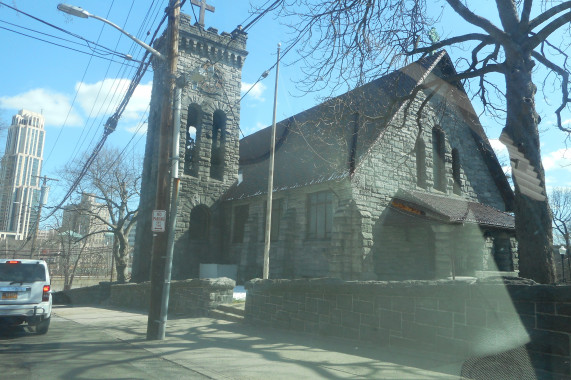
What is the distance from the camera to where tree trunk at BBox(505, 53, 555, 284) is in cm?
716

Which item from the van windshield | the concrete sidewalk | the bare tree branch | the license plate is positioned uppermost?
the bare tree branch

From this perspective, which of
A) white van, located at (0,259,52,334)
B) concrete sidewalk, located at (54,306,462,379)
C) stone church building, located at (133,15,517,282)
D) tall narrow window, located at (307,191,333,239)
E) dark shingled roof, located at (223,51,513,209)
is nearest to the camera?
concrete sidewalk, located at (54,306,462,379)

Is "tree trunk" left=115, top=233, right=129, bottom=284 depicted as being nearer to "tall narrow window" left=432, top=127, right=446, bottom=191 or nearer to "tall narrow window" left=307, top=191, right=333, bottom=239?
"tall narrow window" left=307, top=191, right=333, bottom=239

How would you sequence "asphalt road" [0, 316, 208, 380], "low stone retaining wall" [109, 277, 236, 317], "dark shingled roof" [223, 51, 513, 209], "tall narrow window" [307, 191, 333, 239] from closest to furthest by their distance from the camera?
1. "asphalt road" [0, 316, 208, 380]
2. "dark shingled roof" [223, 51, 513, 209]
3. "low stone retaining wall" [109, 277, 236, 317]
4. "tall narrow window" [307, 191, 333, 239]

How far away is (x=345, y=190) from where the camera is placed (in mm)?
16969

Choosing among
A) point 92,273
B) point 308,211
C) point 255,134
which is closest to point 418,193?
point 308,211

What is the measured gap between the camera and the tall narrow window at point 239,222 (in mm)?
23906

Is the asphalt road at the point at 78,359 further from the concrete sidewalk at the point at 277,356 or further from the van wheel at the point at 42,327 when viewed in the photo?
the concrete sidewalk at the point at 277,356

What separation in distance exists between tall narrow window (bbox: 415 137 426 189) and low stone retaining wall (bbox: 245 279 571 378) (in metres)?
11.3

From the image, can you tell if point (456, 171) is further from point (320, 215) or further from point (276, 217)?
point (276, 217)

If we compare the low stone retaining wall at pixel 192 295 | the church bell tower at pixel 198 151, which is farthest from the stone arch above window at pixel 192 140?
the low stone retaining wall at pixel 192 295

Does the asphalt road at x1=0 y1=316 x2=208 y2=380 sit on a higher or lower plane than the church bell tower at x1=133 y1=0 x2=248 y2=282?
lower

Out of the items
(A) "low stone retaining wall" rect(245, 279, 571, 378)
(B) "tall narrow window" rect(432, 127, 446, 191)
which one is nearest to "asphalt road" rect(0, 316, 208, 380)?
(A) "low stone retaining wall" rect(245, 279, 571, 378)

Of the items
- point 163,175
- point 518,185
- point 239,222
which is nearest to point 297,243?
point 239,222
